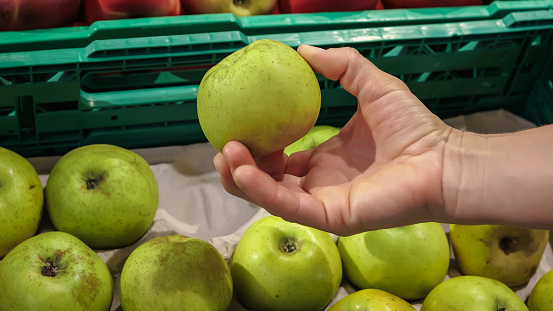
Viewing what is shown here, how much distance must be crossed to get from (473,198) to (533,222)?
0.36 feet

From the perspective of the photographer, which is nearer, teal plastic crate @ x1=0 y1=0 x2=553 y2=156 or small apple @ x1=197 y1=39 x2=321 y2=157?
small apple @ x1=197 y1=39 x2=321 y2=157

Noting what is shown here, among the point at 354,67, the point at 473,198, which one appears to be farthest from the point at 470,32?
the point at 473,198

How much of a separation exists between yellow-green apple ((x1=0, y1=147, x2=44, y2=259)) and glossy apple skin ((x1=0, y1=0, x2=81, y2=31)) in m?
0.35

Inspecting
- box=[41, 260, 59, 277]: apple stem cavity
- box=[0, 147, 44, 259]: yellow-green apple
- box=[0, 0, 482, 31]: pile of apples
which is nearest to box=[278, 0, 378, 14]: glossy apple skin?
box=[0, 0, 482, 31]: pile of apples

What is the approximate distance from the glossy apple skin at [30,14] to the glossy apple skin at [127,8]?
0.08 metres

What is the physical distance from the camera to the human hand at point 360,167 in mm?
984

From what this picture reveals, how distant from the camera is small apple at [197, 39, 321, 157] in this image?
1.00m

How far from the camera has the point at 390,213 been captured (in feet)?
3.34

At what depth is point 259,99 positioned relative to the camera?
39.2 inches

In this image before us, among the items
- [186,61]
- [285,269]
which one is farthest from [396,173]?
[186,61]

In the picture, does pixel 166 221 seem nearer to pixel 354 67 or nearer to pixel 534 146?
pixel 354 67

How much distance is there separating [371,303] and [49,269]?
A: 72 cm

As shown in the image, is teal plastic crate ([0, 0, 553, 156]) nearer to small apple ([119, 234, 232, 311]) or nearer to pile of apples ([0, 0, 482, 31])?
pile of apples ([0, 0, 482, 31])

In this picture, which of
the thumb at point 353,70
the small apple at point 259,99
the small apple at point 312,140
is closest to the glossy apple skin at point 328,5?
the small apple at point 312,140
